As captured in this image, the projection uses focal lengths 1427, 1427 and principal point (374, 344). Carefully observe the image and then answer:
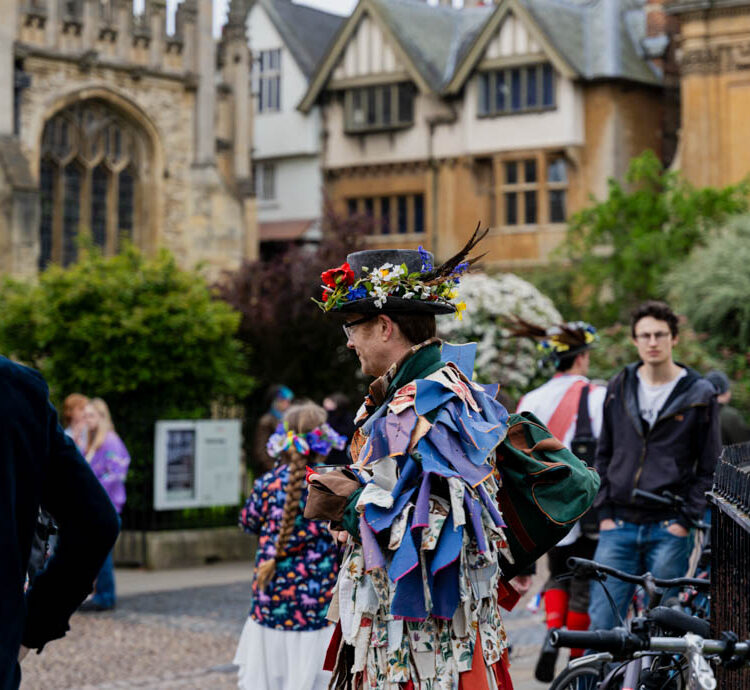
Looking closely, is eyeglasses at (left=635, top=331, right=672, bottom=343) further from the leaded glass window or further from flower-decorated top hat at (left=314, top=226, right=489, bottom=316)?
the leaded glass window

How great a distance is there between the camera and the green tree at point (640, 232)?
99.7ft

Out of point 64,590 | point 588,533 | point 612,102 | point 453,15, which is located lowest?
point 588,533

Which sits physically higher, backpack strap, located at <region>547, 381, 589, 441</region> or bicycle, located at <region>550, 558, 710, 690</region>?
backpack strap, located at <region>547, 381, 589, 441</region>

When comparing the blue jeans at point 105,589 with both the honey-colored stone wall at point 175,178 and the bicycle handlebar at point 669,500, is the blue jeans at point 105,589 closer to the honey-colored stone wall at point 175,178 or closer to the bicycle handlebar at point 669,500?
the bicycle handlebar at point 669,500

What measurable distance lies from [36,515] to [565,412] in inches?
211

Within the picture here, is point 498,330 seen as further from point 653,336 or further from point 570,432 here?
point 653,336

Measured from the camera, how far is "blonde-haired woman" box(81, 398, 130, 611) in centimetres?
1227

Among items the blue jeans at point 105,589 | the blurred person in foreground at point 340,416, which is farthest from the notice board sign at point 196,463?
the blue jeans at point 105,589

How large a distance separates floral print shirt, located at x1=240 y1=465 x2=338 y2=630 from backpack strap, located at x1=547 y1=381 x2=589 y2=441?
185 cm

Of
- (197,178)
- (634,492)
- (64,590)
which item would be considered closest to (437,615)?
(64,590)

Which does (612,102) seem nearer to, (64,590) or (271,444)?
(271,444)

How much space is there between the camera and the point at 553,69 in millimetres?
37062

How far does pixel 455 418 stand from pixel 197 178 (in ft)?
96.4

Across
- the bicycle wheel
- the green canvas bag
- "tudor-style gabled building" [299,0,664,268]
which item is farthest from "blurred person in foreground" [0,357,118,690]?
"tudor-style gabled building" [299,0,664,268]
